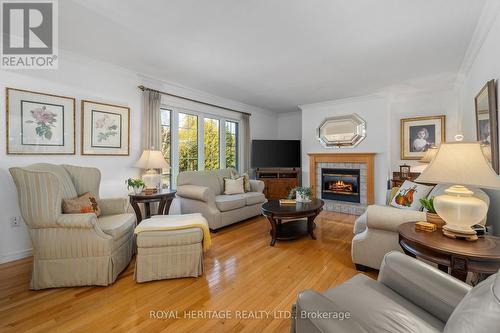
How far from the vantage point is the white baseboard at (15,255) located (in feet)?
8.19

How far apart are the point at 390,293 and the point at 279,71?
10.3ft

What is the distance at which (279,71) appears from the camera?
3480mm

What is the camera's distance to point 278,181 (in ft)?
18.1

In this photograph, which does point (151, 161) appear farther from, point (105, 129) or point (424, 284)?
point (424, 284)

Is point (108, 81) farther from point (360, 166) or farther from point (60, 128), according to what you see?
point (360, 166)

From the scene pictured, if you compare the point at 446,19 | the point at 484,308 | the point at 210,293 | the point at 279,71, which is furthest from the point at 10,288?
the point at 446,19

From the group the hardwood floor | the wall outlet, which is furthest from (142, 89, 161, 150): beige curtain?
the hardwood floor

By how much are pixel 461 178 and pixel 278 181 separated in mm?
4186

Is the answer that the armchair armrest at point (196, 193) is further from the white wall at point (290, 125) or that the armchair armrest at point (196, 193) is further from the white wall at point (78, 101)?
the white wall at point (290, 125)

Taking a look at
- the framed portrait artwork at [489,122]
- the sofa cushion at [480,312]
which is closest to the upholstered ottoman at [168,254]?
the sofa cushion at [480,312]

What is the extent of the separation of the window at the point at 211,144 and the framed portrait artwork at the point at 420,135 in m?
3.94

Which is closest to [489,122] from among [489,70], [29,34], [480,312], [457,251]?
[489,70]

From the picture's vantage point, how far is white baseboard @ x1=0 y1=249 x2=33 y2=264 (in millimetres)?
2497

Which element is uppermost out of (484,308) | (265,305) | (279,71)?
(279,71)
